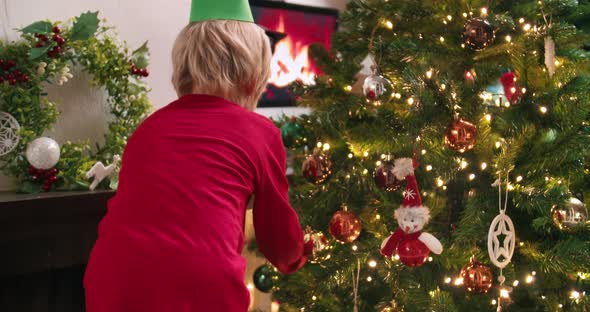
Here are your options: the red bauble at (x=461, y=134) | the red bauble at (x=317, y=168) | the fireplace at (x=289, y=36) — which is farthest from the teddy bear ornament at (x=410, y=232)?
the fireplace at (x=289, y=36)

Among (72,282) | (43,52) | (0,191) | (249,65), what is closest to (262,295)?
(72,282)

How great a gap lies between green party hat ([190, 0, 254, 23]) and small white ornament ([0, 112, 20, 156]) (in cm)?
78

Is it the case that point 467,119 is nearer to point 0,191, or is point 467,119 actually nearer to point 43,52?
point 43,52

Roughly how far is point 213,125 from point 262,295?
1.53m

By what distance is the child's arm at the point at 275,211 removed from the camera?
1.48 metres

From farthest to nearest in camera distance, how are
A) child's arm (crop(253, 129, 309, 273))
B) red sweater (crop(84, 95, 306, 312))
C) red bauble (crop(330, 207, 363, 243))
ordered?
red bauble (crop(330, 207, 363, 243)), child's arm (crop(253, 129, 309, 273)), red sweater (crop(84, 95, 306, 312))

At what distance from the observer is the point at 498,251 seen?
166cm

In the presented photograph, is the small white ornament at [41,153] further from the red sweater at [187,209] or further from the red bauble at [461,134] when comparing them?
the red bauble at [461,134]

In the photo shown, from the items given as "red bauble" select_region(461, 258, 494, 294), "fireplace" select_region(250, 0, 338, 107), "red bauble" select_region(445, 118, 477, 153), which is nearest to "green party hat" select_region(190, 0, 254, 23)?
"red bauble" select_region(445, 118, 477, 153)

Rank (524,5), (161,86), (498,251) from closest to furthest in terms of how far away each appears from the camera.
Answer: (498,251) < (524,5) < (161,86)

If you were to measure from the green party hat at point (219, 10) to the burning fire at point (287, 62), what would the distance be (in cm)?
141

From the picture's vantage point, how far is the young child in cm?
128

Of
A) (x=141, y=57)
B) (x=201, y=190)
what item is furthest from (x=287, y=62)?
(x=201, y=190)

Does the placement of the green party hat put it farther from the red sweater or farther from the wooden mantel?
the wooden mantel
